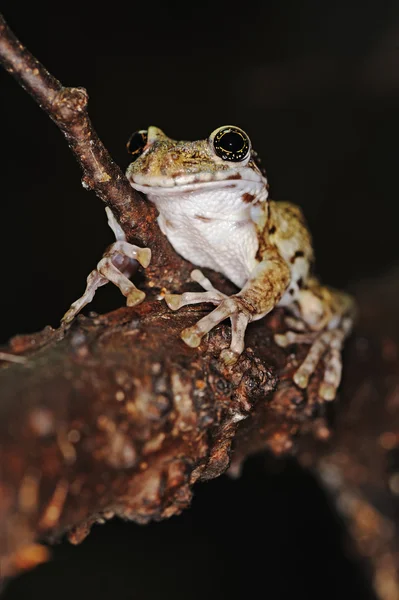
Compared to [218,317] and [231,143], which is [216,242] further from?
[218,317]

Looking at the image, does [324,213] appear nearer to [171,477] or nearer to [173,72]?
[173,72]

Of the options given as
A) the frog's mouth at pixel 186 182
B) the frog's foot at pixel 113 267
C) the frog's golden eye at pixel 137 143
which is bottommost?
the frog's foot at pixel 113 267

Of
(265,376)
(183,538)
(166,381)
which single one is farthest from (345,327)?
(183,538)

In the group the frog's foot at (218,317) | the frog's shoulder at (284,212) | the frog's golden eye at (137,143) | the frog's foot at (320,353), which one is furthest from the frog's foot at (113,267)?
the frog's shoulder at (284,212)

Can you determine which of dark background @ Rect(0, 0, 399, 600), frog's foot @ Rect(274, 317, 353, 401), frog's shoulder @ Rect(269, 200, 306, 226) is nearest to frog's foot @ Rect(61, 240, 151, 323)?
frog's foot @ Rect(274, 317, 353, 401)

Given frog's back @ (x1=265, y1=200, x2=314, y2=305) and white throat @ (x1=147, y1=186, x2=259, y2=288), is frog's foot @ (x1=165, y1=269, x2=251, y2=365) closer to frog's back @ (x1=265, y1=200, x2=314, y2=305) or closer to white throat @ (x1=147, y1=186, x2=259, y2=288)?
white throat @ (x1=147, y1=186, x2=259, y2=288)

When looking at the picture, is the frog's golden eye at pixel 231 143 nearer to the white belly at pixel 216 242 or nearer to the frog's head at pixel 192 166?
the frog's head at pixel 192 166
